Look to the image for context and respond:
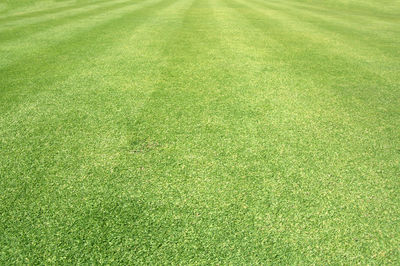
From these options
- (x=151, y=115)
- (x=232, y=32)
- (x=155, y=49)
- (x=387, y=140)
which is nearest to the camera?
(x=387, y=140)

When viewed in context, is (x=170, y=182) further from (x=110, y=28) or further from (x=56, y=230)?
(x=110, y=28)

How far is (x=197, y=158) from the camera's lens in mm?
2428

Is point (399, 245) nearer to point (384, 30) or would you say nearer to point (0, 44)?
point (0, 44)

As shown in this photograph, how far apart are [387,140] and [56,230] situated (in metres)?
3.11

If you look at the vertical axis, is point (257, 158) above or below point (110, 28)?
below

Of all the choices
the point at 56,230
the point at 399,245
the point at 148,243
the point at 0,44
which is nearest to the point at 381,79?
the point at 399,245

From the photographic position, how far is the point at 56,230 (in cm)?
173

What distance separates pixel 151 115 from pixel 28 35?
5.55m

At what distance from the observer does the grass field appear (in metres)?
1.67

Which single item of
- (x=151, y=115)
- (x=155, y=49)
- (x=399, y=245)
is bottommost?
(x=399, y=245)

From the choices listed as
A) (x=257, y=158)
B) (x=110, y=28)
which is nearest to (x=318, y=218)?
(x=257, y=158)

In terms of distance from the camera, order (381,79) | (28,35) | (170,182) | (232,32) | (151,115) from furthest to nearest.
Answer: (232,32), (28,35), (381,79), (151,115), (170,182)

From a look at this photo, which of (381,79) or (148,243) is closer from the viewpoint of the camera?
(148,243)

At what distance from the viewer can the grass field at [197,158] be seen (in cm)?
167
